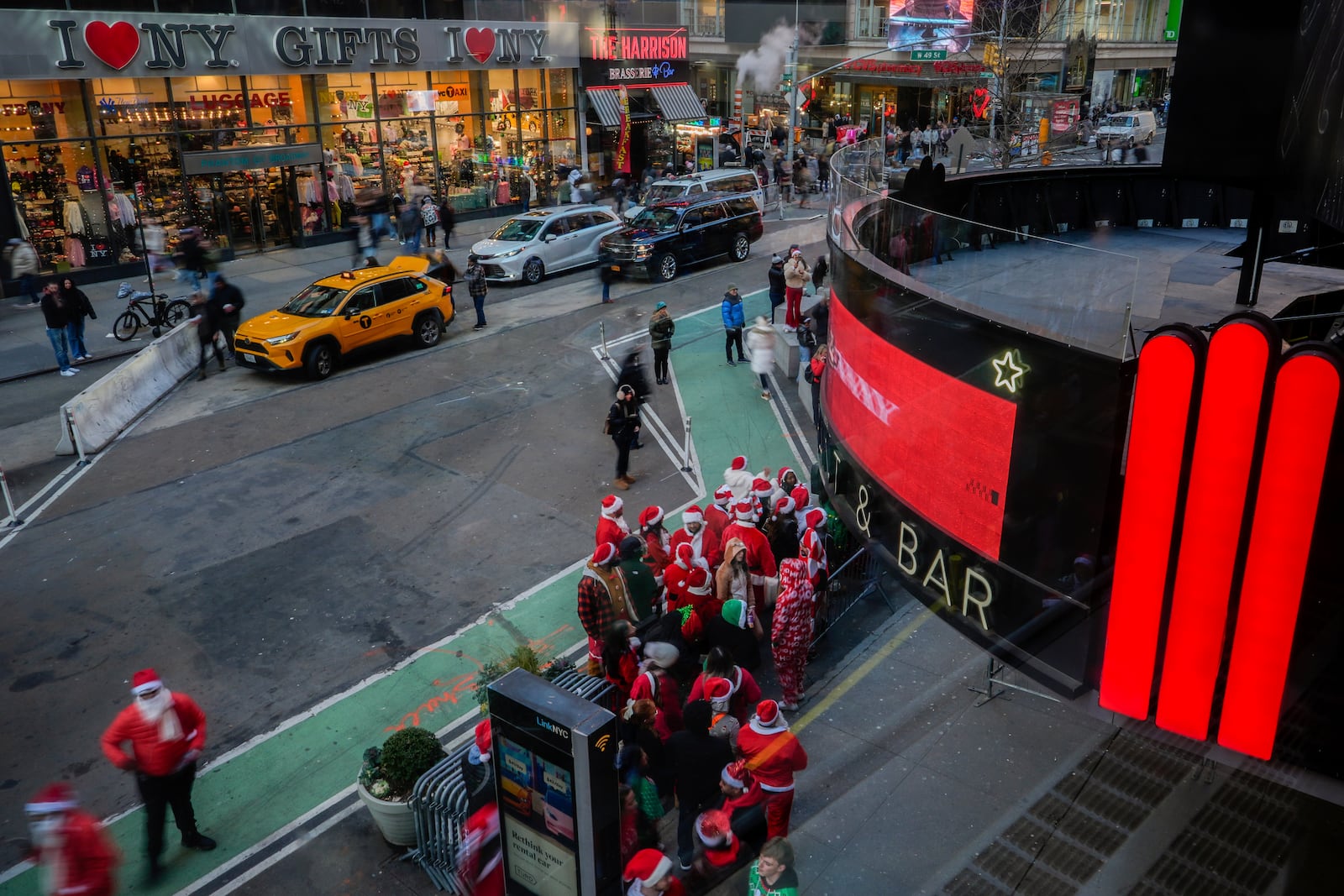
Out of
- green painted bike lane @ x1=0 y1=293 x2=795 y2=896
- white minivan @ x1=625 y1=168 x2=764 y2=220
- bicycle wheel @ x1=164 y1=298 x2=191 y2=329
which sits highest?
white minivan @ x1=625 y1=168 x2=764 y2=220

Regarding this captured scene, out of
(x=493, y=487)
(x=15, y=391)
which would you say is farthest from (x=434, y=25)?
(x=493, y=487)

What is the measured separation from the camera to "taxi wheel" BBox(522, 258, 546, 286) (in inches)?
1001

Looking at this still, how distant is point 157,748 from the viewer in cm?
741

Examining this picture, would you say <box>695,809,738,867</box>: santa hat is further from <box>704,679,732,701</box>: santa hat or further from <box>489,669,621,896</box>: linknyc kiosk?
<box>704,679,732,701</box>: santa hat

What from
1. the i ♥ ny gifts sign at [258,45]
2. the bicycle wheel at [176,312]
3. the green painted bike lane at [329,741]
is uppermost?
the i ♥ ny gifts sign at [258,45]

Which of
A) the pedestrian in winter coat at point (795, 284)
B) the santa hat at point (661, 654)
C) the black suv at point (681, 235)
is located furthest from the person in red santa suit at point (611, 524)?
the black suv at point (681, 235)

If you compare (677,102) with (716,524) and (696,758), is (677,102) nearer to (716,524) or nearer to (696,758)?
(716,524)

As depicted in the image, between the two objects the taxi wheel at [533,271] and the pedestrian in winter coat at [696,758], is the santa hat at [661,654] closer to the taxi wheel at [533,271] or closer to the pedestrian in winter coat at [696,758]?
the pedestrian in winter coat at [696,758]

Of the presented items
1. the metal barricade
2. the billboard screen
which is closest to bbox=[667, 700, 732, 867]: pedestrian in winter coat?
the metal barricade

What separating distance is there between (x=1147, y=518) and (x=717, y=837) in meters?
3.41

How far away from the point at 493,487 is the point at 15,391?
9.92m

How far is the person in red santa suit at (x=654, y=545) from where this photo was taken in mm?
10172

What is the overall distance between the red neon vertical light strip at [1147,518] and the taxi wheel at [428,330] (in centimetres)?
1671

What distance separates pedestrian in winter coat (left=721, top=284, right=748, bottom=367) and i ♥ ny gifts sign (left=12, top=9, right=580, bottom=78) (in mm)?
16149
